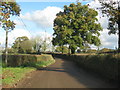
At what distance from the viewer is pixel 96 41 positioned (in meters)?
52.0

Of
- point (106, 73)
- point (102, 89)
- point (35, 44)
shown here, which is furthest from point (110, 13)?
point (35, 44)

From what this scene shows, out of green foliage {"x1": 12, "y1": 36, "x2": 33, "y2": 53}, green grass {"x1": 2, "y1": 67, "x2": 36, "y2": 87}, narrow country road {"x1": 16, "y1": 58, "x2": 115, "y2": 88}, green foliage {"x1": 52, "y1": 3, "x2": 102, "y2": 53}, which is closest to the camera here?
narrow country road {"x1": 16, "y1": 58, "x2": 115, "y2": 88}

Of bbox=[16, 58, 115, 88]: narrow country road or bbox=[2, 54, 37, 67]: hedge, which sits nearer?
bbox=[16, 58, 115, 88]: narrow country road

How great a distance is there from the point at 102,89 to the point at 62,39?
42.6 meters

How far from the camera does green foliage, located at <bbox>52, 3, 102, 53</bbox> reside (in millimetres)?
50281

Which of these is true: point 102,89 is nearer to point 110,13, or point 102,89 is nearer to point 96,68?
point 96,68

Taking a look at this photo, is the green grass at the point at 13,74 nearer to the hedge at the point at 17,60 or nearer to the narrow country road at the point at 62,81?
the narrow country road at the point at 62,81

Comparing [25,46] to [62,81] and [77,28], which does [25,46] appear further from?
[62,81]

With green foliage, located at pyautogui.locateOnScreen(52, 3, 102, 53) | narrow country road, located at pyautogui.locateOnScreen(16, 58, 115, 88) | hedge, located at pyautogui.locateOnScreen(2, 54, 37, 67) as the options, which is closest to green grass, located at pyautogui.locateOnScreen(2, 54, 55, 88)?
narrow country road, located at pyautogui.locateOnScreen(16, 58, 115, 88)

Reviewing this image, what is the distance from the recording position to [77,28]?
5159cm

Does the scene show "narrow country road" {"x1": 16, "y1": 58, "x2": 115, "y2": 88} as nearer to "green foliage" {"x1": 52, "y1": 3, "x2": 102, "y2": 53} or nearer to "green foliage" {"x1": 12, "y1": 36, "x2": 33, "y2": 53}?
"green foliage" {"x1": 52, "y1": 3, "x2": 102, "y2": 53}

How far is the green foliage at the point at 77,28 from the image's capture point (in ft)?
165

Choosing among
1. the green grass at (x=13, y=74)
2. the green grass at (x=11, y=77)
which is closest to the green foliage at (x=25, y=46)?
the green grass at (x=13, y=74)

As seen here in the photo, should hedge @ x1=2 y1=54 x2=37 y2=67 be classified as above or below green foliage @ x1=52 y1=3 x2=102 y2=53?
below
